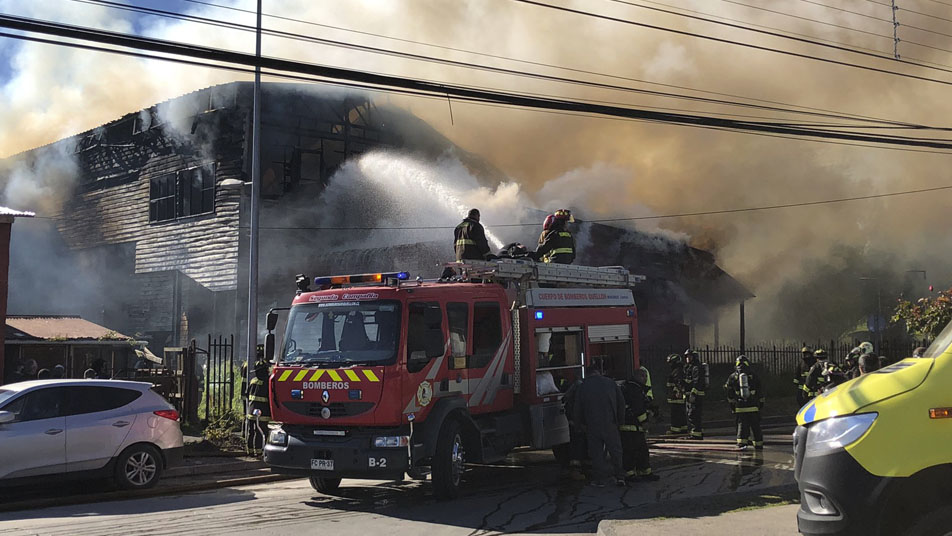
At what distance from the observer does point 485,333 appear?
33.3 feet

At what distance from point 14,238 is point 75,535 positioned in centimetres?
3225

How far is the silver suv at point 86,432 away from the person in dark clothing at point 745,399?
8.15 meters

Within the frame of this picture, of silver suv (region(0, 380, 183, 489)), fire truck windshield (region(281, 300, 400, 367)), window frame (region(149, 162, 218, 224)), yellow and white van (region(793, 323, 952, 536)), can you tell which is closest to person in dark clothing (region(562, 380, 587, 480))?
fire truck windshield (region(281, 300, 400, 367))

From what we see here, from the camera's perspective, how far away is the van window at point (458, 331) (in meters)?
9.59

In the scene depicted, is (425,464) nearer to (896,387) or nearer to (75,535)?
(75,535)

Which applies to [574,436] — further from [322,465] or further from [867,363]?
[867,363]

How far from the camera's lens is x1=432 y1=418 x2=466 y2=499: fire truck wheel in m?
9.05

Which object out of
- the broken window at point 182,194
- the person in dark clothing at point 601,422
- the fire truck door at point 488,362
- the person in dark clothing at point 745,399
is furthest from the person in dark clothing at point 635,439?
the broken window at point 182,194

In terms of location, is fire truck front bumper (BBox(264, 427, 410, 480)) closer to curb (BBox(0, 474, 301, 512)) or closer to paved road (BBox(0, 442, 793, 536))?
paved road (BBox(0, 442, 793, 536))

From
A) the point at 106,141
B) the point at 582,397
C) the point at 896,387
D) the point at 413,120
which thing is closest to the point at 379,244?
the point at 413,120

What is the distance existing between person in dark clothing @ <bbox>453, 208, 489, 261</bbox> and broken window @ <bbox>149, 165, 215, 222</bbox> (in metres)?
20.1

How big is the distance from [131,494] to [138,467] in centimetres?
34

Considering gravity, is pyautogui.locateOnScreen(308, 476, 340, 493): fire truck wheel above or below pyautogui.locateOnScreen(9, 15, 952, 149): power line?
below

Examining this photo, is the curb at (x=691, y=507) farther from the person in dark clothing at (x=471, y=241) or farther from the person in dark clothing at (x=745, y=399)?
the person in dark clothing at (x=471, y=241)
